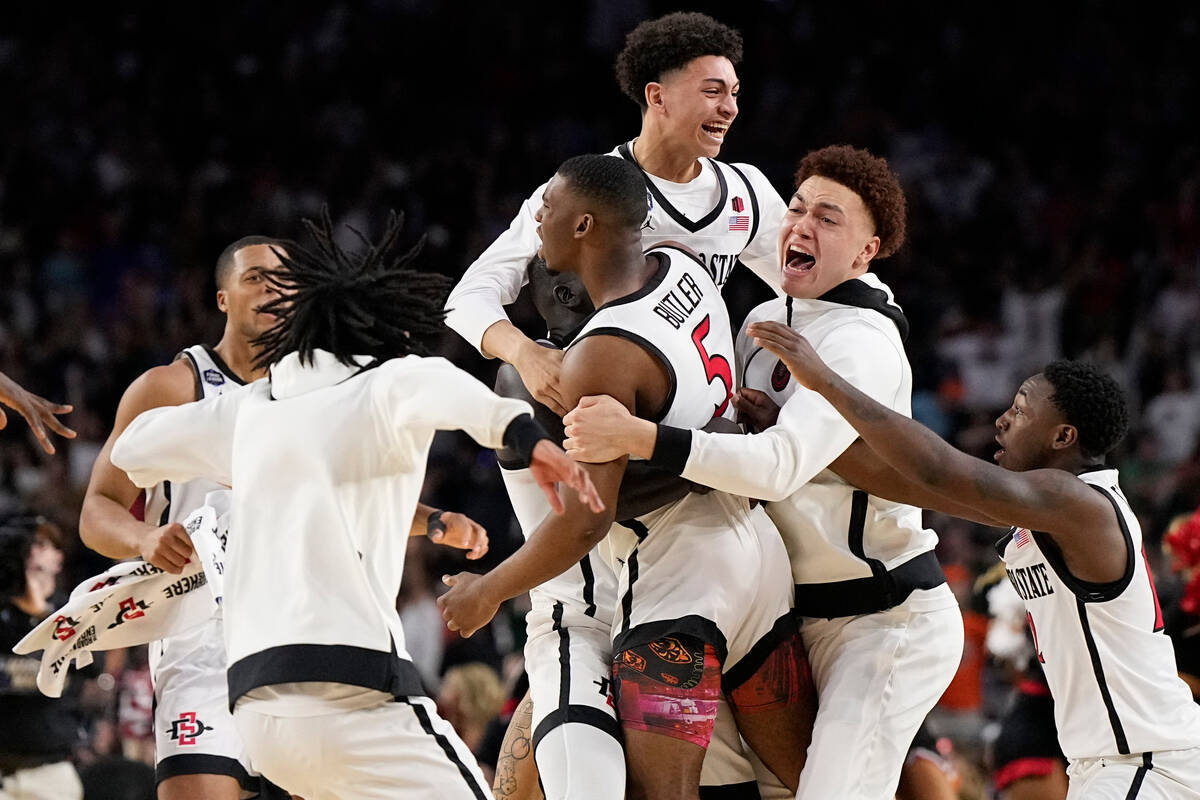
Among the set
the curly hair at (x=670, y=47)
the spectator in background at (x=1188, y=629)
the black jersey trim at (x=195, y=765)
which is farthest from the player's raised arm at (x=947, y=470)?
the black jersey trim at (x=195, y=765)

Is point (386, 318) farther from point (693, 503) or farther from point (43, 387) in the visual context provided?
point (43, 387)

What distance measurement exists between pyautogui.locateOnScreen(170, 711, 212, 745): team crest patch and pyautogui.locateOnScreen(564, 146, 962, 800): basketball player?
1833mm

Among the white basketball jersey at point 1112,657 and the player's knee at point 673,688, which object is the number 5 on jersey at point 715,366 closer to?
the player's knee at point 673,688

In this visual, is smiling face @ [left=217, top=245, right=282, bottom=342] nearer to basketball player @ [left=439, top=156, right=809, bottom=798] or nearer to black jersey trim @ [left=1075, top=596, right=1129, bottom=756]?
basketball player @ [left=439, top=156, right=809, bottom=798]

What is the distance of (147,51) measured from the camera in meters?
14.0

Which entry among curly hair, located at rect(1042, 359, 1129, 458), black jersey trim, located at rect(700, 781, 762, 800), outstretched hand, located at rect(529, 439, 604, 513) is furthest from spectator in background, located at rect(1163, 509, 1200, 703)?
outstretched hand, located at rect(529, 439, 604, 513)

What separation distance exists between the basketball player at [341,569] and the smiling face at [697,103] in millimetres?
1676

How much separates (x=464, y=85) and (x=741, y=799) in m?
10.5

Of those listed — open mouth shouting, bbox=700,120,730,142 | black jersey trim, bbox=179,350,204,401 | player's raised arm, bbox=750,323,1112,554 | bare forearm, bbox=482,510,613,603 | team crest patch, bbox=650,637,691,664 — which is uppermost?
open mouth shouting, bbox=700,120,730,142

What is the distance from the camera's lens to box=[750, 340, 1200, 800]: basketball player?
4.27 m

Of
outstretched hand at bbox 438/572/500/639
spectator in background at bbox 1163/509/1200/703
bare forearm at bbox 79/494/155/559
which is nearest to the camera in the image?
outstretched hand at bbox 438/572/500/639

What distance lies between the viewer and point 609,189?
443 centimetres

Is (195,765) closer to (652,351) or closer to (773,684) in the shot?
(773,684)

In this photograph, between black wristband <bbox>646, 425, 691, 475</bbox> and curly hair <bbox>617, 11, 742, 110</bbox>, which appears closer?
black wristband <bbox>646, 425, 691, 475</bbox>
